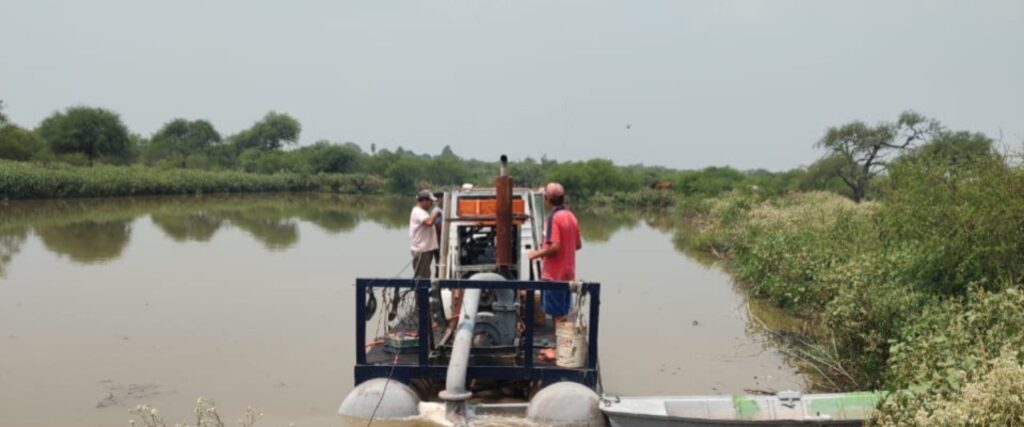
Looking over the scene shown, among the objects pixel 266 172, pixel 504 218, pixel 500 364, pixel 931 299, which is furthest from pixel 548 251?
pixel 266 172

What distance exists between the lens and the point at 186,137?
90000 mm

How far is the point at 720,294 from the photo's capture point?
15266 millimetres

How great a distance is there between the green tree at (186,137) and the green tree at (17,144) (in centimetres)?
3085

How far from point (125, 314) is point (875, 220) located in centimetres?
1112

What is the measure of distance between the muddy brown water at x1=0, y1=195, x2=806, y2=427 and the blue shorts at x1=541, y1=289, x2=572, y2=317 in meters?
1.89

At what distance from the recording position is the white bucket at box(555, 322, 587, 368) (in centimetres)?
652

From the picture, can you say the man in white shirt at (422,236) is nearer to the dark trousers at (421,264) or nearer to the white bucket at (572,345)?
the dark trousers at (421,264)

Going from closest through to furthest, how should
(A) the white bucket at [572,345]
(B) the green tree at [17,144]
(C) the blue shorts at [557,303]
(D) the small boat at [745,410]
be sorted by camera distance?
1. (D) the small boat at [745,410]
2. (A) the white bucket at [572,345]
3. (C) the blue shorts at [557,303]
4. (B) the green tree at [17,144]

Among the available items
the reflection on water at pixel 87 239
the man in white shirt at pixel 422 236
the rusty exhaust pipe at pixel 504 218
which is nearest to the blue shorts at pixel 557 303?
the rusty exhaust pipe at pixel 504 218

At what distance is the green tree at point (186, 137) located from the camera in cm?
8612

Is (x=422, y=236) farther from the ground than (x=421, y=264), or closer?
farther from the ground

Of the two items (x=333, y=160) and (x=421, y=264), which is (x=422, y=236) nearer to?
(x=421, y=264)

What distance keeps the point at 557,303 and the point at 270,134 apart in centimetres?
9615

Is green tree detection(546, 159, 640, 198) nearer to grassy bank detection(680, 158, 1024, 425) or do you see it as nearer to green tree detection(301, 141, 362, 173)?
green tree detection(301, 141, 362, 173)
